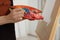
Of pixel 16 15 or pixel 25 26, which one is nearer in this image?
pixel 16 15

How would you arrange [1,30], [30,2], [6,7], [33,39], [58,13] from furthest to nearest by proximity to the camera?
1. [30,2]
2. [33,39]
3. [1,30]
4. [6,7]
5. [58,13]

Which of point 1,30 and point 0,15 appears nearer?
point 0,15

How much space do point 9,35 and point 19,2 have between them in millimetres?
1267

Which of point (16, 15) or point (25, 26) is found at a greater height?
point (16, 15)

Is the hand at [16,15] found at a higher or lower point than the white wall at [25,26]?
higher

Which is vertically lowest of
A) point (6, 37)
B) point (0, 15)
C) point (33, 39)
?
point (33, 39)

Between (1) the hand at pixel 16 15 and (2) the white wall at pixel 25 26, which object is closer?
(1) the hand at pixel 16 15

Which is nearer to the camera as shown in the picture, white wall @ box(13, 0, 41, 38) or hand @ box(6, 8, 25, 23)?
Result: hand @ box(6, 8, 25, 23)

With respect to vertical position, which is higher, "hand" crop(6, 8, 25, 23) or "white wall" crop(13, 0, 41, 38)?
"hand" crop(6, 8, 25, 23)

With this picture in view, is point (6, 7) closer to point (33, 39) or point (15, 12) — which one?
point (15, 12)

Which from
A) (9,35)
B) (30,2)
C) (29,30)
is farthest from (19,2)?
(9,35)

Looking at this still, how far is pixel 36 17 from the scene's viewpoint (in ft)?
2.33

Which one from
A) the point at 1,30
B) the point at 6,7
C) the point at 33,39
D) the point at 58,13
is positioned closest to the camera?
the point at 58,13

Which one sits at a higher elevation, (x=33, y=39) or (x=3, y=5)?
(x=3, y=5)
